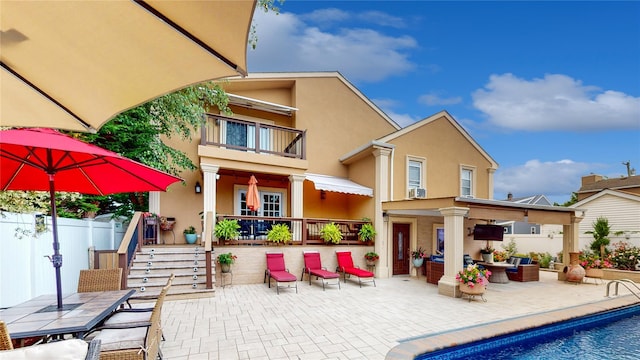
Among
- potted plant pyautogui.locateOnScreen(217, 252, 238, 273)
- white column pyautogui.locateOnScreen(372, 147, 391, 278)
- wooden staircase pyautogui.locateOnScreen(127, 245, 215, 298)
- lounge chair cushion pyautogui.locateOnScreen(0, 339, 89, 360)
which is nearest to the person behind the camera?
lounge chair cushion pyautogui.locateOnScreen(0, 339, 89, 360)

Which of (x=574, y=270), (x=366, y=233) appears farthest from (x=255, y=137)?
(x=574, y=270)

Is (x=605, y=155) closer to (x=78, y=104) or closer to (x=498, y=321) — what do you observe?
(x=498, y=321)

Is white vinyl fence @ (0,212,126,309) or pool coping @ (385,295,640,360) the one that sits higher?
white vinyl fence @ (0,212,126,309)

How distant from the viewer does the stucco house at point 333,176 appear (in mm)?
12648

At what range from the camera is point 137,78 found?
264 cm

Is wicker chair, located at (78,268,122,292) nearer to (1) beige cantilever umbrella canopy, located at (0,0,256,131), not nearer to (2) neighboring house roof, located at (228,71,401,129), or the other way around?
(1) beige cantilever umbrella canopy, located at (0,0,256,131)

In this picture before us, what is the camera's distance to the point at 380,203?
14586 millimetres

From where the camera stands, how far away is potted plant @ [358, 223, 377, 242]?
14.4 m

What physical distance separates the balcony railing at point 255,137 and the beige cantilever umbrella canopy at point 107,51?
34.0 feet

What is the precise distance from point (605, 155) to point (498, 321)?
4039 cm

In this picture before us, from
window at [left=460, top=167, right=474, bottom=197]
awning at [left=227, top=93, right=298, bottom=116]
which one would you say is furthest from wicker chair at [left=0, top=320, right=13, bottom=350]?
window at [left=460, top=167, right=474, bottom=197]

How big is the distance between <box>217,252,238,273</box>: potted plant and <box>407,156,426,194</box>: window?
383 inches

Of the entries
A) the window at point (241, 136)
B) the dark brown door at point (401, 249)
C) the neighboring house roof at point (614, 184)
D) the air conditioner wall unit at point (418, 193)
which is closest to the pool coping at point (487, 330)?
the dark brown door at point (401, 249)

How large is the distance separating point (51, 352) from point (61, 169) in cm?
343
